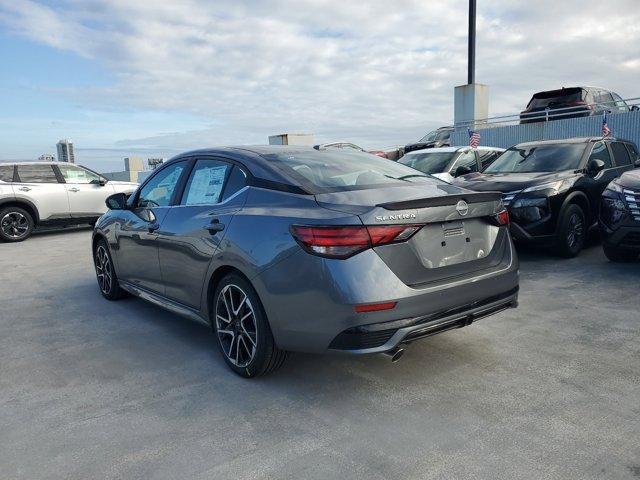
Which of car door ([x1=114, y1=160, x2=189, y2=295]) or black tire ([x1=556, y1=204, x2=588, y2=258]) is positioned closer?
car door ([x1=114, y1=160, x2=189, y2=295])

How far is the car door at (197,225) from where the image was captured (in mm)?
3857

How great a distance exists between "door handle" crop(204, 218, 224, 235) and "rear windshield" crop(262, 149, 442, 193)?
0.57m

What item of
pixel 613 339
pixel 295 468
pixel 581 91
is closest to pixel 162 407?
pixel 295 468

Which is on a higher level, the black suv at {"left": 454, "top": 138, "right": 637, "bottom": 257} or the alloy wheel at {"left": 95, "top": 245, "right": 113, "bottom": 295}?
the black suv at {"left": 454, "top": 138, "right": 637, "bottom": 257}

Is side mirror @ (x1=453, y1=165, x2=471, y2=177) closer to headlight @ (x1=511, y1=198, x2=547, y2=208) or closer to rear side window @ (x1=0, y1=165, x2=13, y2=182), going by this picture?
headlight @ (x1=511, y1=198, x2=547, y2=208)

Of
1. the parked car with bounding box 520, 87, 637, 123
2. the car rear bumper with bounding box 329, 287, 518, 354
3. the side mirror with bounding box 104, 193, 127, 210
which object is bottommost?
the car rear bumper with bounding box 329, 287, 518, 354

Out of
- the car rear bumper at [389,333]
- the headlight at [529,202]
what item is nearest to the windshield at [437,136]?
the headlight at [529,202]

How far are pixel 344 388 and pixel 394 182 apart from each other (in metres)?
1.44

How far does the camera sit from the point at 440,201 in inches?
130

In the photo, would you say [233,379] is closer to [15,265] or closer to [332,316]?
[332,316]

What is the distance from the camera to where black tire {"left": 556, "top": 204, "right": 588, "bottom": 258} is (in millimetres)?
6965

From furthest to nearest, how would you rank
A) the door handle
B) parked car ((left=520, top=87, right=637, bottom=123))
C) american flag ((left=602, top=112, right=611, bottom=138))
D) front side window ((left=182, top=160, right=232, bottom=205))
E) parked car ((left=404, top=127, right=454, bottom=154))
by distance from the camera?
1. parked car ((left=404, top=127, right=454, bottom=154))
2. parked car ((left=520, top=87, right=637, bottom=123))
3. american flag ((left=602, top=112, right=611, bottom=138))
4. front side window ((left=182, top=160, right=232, bottom=205))
5. the door handle

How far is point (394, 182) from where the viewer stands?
382 cm

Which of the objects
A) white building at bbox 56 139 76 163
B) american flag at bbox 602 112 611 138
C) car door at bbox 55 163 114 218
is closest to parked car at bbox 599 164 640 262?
american flag at bbox 602 112 611 138
